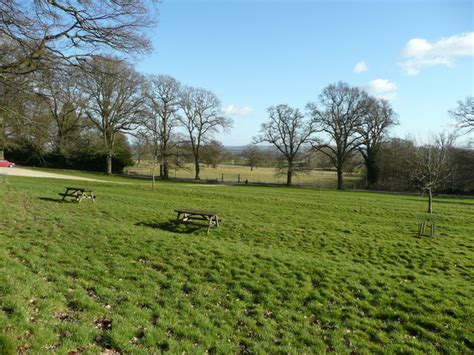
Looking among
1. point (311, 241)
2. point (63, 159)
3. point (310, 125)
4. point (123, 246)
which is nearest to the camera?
point (123, 246)

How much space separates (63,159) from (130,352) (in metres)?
52.0

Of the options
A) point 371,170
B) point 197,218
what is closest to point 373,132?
point 371,170

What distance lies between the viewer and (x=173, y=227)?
1208 centimetres

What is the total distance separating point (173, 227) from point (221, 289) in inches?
224

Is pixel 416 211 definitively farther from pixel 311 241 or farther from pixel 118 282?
pixel 118 282

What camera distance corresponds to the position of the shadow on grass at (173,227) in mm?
11693

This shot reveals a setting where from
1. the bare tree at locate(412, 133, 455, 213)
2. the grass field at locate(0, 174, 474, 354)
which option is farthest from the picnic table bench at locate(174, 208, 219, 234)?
the bare tree at locate(412, 133, 455, 213)

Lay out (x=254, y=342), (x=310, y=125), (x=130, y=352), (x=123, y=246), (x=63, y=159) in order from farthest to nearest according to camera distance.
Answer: (x=63, y=159), (x=310, y=125), (x=123, y=246), (x=254, y=342), (x=130, y=352)

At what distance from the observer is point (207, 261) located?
26.8 feet

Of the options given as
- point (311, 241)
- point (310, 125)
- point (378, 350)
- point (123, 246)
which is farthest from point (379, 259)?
point (310, 125)

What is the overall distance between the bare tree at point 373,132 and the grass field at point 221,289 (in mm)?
34867

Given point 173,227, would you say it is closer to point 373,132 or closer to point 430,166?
point 430,166

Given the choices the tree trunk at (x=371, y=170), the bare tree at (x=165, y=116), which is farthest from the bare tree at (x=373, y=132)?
the bare tree at (x=165, y=116)

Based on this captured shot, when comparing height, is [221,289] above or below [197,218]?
below
